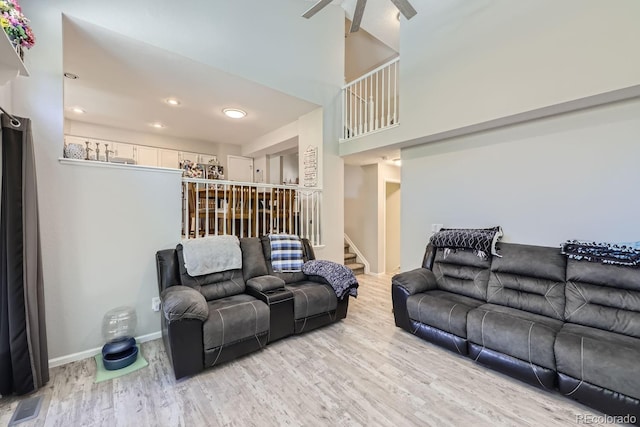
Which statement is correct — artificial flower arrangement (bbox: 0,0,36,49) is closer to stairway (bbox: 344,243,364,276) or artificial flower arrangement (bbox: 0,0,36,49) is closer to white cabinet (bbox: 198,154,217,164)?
white cabinet (bbox: 198,154,217,164)

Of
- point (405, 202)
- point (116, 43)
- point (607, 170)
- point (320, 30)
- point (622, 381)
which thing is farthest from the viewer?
point (320, 30)

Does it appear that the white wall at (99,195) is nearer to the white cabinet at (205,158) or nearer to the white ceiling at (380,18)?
→ the white ceiling at (380,18)

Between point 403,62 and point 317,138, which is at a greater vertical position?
point 403,62

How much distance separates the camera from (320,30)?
167 inches

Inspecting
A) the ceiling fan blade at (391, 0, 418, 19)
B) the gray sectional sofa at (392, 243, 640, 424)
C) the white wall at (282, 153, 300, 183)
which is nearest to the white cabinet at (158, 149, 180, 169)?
the white wall at (282, 153, 300, 183)

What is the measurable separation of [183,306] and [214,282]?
2.34ft

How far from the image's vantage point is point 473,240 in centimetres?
280

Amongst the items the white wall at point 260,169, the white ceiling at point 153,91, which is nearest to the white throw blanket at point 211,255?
the white ceiling at point 153,91

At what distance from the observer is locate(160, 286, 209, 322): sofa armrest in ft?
6.42

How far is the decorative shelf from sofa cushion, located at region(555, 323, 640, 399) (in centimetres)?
371

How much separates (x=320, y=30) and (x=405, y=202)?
3.09 meters

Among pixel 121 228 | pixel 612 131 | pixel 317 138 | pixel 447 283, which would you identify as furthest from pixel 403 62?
pixel 121 228

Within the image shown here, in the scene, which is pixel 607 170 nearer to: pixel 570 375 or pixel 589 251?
pixel 589 251

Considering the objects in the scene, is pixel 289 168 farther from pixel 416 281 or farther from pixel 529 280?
pixel 529 280
